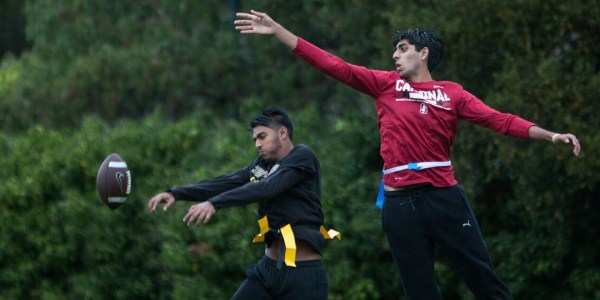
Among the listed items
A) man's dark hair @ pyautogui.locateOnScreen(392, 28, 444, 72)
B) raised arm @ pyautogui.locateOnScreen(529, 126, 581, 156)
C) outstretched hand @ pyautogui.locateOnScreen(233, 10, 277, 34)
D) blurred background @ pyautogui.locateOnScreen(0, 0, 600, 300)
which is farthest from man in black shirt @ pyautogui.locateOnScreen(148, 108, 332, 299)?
blurred background @ pyautogui.locateOnScreen(0, 0, 600, 300)

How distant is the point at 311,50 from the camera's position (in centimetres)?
736

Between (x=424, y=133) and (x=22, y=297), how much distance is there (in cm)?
637

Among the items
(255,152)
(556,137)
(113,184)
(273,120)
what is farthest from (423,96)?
(255,152)

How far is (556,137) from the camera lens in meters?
7.07

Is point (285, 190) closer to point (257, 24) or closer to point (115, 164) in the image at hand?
point (257, 24)

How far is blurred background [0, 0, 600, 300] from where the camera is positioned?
1016 centimetres

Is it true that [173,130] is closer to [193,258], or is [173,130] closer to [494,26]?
[193,258]

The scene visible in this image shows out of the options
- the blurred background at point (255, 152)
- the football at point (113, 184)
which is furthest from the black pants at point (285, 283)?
the blurred background at point (255, 152)

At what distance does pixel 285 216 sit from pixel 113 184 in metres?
1.35

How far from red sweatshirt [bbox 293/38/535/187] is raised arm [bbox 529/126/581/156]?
7.4 inches

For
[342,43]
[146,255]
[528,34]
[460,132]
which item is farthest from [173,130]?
[528,34]

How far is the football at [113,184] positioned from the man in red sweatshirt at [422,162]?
1.80 meters

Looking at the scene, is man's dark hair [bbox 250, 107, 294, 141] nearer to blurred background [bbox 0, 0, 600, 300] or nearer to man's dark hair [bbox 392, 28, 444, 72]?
man's dark hair [bbox 392, 28, 444, 72]

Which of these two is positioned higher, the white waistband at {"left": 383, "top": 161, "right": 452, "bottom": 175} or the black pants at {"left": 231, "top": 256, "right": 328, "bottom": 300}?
the white waistband at {"left": 383, "top": 161, "right": 452, "bottom": 175}
